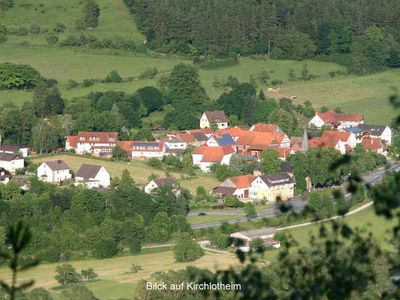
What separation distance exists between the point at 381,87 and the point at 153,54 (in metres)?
10.4

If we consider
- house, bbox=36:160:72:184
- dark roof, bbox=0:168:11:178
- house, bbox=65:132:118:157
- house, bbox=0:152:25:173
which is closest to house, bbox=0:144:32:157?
house, bbox=0:152:25:173

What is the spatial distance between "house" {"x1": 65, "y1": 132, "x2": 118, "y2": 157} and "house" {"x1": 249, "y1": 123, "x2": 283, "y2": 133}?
225 inches

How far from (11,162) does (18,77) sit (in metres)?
11.9

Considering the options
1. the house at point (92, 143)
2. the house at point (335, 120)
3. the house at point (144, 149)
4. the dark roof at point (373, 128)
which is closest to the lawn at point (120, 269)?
the house at point (144, 149)

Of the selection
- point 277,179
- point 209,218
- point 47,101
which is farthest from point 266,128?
point 209,218

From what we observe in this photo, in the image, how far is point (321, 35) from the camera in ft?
184

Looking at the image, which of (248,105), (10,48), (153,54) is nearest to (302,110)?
(248,105)

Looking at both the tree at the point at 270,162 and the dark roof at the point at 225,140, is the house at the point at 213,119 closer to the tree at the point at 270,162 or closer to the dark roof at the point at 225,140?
the dark roof at the point at 225,140

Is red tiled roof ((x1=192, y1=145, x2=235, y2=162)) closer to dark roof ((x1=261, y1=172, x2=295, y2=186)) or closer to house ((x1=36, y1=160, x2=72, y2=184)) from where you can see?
dark roof ((x1=261, y1=172, x2=295, y2=186))

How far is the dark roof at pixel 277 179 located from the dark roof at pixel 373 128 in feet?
28.3

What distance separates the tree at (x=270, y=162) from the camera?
38.4 metres

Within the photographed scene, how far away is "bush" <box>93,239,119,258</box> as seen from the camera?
1128 inches

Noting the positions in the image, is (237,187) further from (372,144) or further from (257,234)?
(372,144)

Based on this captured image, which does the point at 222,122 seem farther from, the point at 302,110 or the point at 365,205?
the point at 365,205
